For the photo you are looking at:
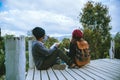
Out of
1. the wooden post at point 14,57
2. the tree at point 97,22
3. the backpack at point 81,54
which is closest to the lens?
the wooden post at point 14,57

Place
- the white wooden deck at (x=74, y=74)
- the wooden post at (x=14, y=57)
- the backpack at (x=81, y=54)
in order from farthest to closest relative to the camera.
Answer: the backpack at (x=81, y=54) < the white wooden deck at (x=74, y=74) < the wooden post at (x=14, y=57)

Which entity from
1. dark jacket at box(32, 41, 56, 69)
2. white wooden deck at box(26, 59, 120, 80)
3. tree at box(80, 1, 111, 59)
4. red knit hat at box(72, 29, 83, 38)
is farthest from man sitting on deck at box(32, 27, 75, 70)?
tree at box(80, 1, 111, 59)

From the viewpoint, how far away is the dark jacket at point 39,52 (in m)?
7.17

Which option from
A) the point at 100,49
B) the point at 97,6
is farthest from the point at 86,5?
the point at 100,49

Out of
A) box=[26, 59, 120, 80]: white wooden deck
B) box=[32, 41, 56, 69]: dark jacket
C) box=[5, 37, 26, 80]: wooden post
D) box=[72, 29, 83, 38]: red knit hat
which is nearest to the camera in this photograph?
box=[5, 37, 26, 80]: wooden post

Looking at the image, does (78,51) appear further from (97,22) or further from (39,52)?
(97,22)

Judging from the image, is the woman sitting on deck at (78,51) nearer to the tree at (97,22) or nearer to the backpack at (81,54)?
the backpack at (81,54)

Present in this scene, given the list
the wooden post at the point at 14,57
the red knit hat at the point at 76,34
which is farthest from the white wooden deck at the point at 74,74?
the wooden post at the point at 14,57

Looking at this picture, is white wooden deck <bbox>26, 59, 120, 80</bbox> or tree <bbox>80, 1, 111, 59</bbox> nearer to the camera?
white wooden deck <bbox>26, 59, 120, 80</bbox>

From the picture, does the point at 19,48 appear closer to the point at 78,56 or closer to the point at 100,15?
the point at 78,56

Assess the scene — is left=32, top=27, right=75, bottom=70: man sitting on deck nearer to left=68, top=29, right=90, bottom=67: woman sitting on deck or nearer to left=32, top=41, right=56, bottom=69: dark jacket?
left=32, top=41, right=56, bottom=69: dark jacket

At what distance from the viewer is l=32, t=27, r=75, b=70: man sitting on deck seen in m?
7.19

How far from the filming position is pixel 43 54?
7.21 m

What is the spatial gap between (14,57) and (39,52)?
4.25 meters
